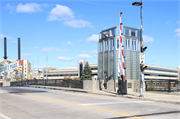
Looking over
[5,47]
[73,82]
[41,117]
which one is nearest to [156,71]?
[5,47]

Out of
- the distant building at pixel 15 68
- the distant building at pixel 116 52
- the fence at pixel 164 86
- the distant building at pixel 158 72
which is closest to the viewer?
the fence at pixel 164 86

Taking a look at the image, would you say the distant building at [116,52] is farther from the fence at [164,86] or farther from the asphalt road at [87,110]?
the asphalt road at [87,110]

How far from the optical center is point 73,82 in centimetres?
2917

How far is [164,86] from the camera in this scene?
21.6 metres

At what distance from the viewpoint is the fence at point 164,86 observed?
20.8 meters

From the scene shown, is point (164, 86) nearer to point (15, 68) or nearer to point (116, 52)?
point (116, 52)

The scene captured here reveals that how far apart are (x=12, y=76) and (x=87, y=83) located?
149660 millimetres

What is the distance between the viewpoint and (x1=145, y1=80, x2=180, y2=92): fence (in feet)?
68.3

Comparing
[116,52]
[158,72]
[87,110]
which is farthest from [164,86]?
[158,72]

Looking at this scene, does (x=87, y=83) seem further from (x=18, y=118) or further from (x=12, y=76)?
(x=12, y=76)

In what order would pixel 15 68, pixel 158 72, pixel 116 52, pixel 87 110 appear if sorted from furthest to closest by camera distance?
pixel 15 68
pixel 158 72
pixel 116 52
pixel 87 110

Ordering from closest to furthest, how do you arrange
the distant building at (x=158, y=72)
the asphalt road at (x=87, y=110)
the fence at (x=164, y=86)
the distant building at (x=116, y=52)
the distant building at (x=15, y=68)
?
1. the asphalt road at (x=87, y=110)
2. the fence at (x=164, y=86)
3. the distant building at (x=116, y=52)
4. the distant building at (x=158, y=72)
5. the distant building at (x=15, y=68)

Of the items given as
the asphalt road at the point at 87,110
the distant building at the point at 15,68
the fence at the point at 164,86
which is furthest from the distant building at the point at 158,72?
the asphalt road at the point at 87,110

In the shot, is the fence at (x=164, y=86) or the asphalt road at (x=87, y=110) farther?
the fence at (x=164, y=86)
